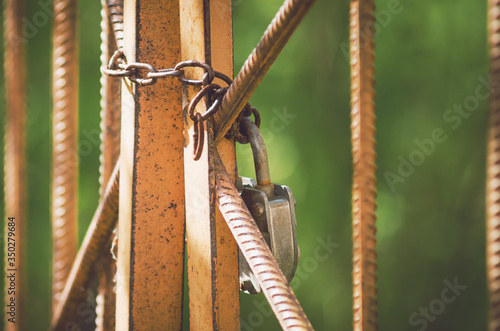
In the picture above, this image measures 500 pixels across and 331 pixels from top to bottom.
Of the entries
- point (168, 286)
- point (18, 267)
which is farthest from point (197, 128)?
point (18, 267)

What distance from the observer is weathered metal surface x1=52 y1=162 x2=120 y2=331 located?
34.4 inches

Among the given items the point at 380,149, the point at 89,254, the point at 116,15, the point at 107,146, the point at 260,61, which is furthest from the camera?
the point at 380,149

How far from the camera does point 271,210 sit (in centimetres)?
66

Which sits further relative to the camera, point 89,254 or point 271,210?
point 89,254

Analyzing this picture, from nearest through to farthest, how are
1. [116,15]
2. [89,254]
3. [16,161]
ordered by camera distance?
[116,15] < [89,254] < [16,161]

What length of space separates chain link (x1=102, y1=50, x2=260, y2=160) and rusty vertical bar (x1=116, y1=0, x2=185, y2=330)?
0.10 feet

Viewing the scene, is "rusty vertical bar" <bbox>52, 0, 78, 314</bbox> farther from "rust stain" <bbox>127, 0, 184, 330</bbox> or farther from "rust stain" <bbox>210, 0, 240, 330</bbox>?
"rust stain" <bbox>210, 0, 240, 330</bbox>

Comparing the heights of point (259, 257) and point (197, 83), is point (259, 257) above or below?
below

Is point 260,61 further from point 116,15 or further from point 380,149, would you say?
point 380,149

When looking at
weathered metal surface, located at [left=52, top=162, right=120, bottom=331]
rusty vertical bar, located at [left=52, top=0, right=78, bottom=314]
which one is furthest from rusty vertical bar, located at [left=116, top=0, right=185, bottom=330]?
rusty vertical bar, located at [left=52, top=0, right=78, bottom=314]

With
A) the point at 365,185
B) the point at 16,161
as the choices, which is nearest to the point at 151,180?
the point at 365,185

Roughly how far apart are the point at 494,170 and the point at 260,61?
35 centimetres

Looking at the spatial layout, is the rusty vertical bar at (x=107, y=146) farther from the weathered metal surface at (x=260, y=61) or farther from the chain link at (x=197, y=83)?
the weathered metal surface at (x=260, y=61)

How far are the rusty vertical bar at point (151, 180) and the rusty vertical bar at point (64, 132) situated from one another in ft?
1.36
